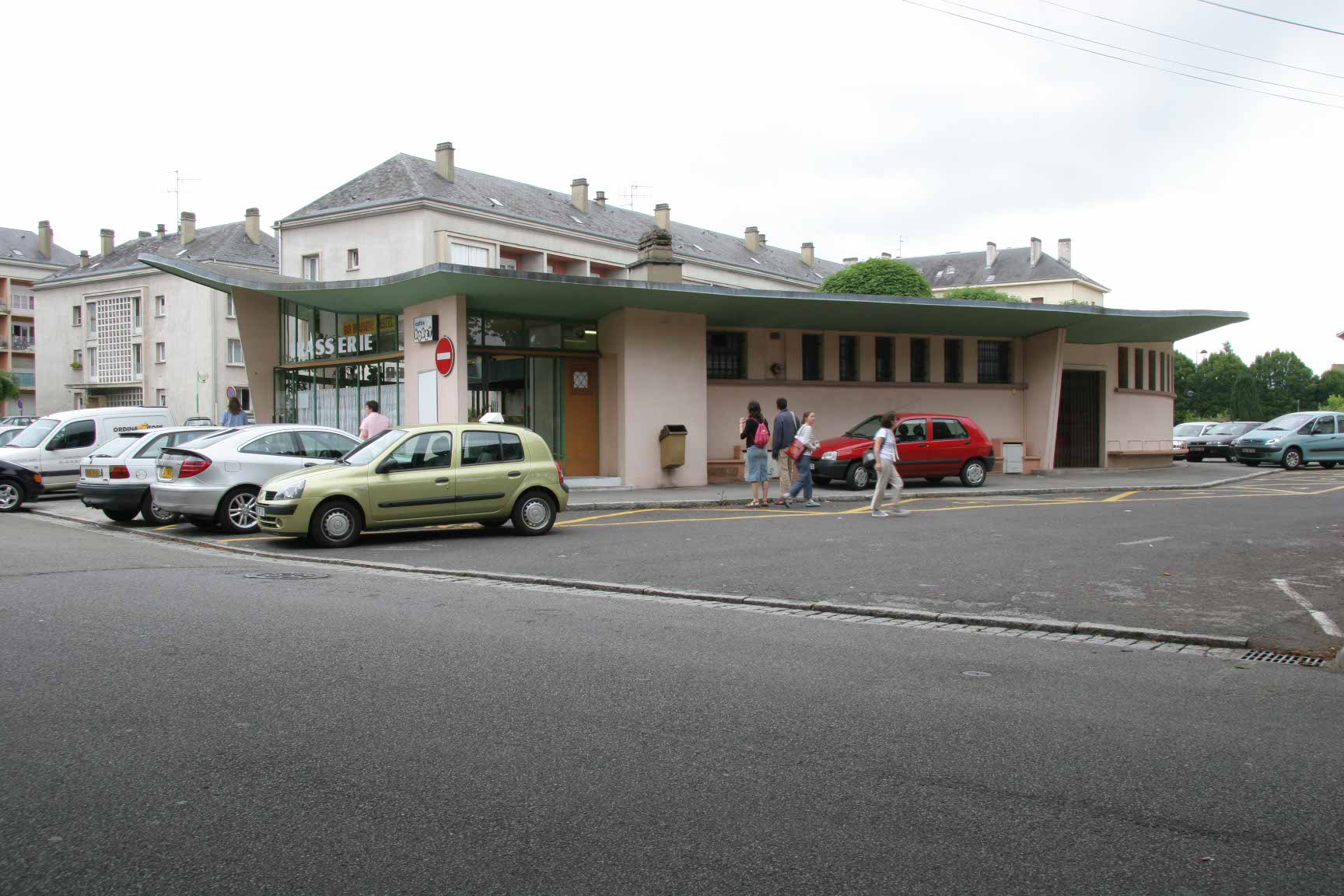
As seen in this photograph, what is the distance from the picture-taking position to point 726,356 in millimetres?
24688

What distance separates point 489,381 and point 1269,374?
405ft

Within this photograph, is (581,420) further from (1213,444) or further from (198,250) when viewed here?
(198,250)

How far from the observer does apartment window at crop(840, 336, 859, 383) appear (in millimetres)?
26328

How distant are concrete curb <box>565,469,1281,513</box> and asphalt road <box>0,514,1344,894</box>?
10.6 m

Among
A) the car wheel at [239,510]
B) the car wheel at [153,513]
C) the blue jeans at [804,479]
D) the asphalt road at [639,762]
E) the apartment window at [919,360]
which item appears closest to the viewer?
the asphalt road at [639,762]

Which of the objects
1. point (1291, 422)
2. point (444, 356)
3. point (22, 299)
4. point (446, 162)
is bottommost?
point (1291, 422)

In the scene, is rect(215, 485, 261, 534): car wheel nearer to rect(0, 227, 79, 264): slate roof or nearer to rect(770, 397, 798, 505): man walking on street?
rect(770, 397, 798, 505): man walking on street

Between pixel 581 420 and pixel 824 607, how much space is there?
13.9m

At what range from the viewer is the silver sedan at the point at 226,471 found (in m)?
14.0

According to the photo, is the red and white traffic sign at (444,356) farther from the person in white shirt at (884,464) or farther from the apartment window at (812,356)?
the apartment window at (812,356)


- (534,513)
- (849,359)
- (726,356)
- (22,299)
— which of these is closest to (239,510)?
(534,513)

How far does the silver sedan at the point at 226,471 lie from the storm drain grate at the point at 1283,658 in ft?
39.4

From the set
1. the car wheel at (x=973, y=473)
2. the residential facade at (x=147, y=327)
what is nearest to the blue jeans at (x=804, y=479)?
the car wheel at (x=973, y=473)

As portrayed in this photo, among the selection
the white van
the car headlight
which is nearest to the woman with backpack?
the car headlight
